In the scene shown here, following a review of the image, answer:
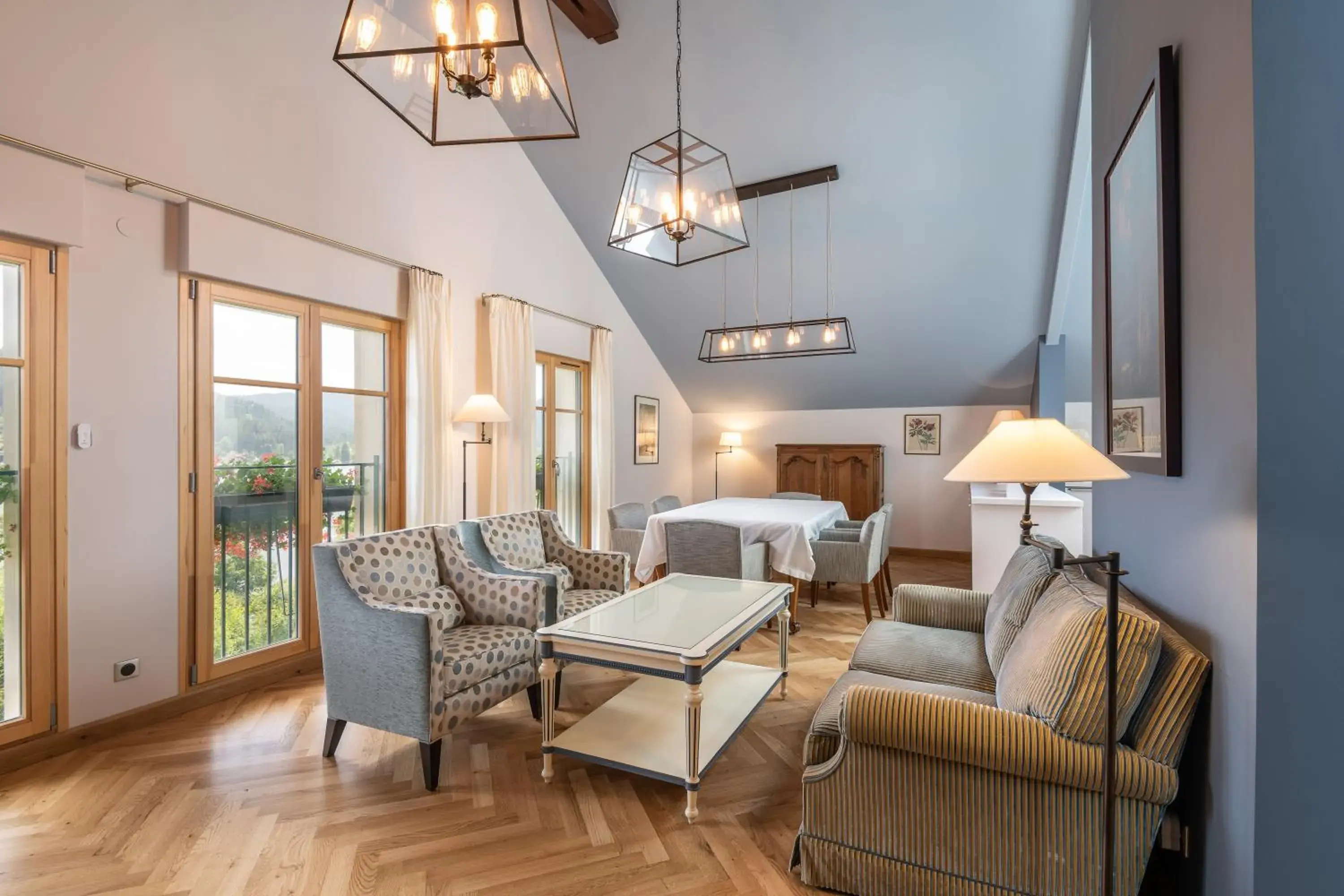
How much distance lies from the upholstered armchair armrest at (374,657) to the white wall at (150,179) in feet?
3.58

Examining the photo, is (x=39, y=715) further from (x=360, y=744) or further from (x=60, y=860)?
(x=360, y=744)

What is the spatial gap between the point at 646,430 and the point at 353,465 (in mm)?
3815

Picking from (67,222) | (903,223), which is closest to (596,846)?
(67,222)

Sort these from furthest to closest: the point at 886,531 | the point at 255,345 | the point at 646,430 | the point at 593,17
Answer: the point at 646,430 → the point at 886,531 → the point at 593,17 → the point at 255,345

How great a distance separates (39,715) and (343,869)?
173cm

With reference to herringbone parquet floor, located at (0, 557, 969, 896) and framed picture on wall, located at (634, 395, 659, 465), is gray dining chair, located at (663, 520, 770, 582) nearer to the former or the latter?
herringbone parquet floor, located at (0, 557, 969, 896)

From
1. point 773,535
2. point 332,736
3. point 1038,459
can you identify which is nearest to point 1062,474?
point 1038,459

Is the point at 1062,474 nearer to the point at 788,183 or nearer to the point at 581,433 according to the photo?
the point at 788,183

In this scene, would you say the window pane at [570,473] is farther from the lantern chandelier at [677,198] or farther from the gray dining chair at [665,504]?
the lantern chandelier at [677,198]

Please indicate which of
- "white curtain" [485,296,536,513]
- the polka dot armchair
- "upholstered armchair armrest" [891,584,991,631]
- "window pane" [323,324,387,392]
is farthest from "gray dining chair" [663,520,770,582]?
"window pane" [323,324,387,392]

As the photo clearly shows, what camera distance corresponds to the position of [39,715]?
2.58 metres

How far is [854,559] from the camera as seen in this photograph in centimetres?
435

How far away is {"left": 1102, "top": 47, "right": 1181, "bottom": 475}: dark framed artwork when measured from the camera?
1.69m

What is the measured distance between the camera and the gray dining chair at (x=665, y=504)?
5.47 metres
